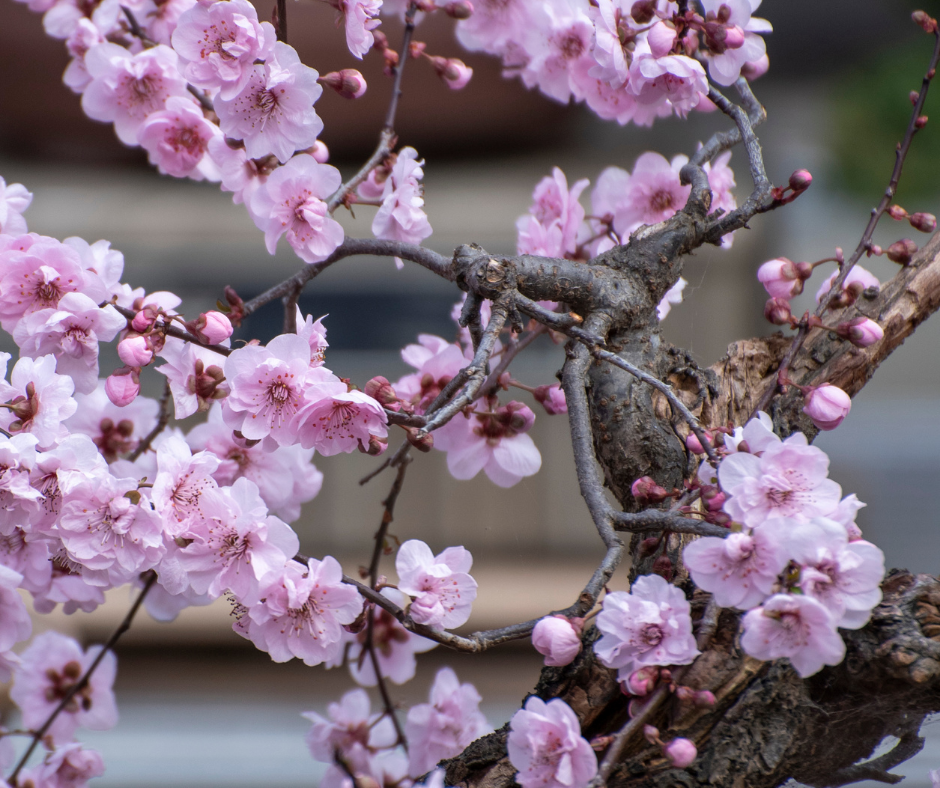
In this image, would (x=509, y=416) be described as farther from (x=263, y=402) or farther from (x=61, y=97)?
(x=61, y=97)

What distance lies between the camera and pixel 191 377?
1.58 feet

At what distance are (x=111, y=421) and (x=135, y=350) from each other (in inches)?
9.0

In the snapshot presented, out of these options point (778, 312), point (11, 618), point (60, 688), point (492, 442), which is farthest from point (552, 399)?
point (60, 688)

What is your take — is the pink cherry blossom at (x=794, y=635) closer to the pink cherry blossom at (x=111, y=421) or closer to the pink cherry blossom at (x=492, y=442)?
the pink cherry blossom at (x=492, y=442)

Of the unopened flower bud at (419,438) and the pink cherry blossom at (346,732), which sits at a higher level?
the unopened flower bud at (419,438)

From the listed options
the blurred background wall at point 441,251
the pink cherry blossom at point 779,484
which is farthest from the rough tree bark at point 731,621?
the blurred background wall at point 441,251

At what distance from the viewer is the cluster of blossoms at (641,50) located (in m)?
0.51

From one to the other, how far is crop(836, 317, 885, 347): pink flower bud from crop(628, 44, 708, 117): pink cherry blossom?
0.56 feet

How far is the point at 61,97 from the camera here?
81.0 inches

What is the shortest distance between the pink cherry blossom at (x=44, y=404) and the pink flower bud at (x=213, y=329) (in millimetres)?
73

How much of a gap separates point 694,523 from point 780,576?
0.05m

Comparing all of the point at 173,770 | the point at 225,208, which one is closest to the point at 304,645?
the point at 173,770

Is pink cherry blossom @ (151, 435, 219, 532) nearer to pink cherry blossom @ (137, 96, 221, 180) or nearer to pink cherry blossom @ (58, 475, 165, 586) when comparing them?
pink cherry blossom @ (58, 475, 165, 586)

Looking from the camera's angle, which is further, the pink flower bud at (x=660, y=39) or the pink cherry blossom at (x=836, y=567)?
the pink flower bud at (x=660, y=39)
